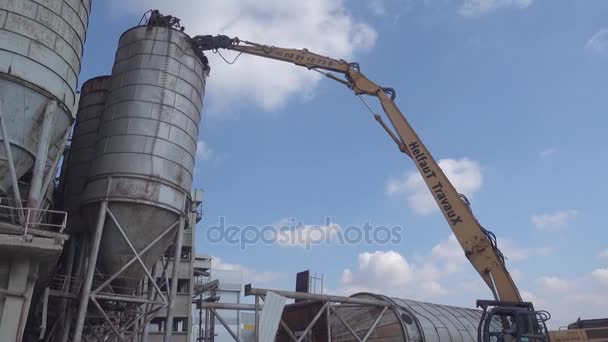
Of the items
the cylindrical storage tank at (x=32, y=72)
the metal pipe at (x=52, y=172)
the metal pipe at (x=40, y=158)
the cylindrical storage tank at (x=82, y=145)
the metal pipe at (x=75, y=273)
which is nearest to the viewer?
the metal pipe at (x=40, y=158)

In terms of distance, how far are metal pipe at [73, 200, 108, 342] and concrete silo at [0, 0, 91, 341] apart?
56.9 inches

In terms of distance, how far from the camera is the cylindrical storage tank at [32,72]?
14000 mm

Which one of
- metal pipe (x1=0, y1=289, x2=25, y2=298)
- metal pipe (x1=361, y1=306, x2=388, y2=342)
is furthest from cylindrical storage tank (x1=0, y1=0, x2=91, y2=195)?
metal pipe (x1=361, y1=306, x2=388, y2=342)

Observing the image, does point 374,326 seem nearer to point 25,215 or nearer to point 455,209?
point 455,209

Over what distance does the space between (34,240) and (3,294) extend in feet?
5.54

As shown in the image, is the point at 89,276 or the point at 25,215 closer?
the point at 25,215

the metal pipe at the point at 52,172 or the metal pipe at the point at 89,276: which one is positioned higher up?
the metal pipe at the point at 52,172

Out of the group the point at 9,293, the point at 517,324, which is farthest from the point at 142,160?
the point at 517,324

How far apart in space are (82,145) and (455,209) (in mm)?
15239

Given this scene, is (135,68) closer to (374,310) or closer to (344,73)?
(344,73)

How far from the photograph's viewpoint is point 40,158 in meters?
14.2

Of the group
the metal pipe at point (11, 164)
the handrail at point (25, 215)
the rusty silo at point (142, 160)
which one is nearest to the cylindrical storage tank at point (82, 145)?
the rusty silo at point (142, 160)

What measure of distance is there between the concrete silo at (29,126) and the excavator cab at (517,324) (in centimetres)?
1185

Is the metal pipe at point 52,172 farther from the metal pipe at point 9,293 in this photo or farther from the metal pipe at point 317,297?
the metal pipe at point 317,297
